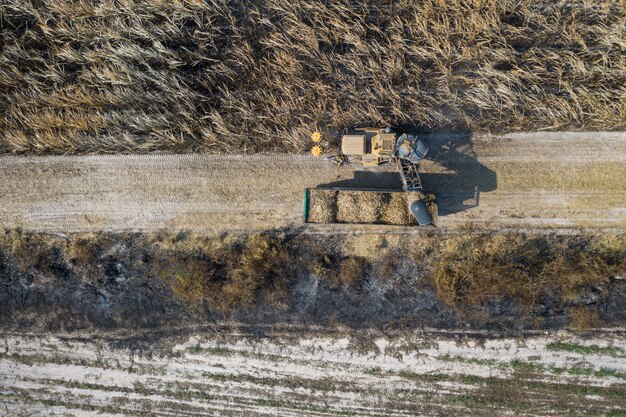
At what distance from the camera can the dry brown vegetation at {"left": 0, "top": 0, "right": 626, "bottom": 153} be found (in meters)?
8.08

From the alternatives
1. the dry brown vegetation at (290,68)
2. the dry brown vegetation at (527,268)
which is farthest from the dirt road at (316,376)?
the dry brown vegetation at (290,68)

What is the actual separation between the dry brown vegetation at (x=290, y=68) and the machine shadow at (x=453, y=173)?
12.7 inches

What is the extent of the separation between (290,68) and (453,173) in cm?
394

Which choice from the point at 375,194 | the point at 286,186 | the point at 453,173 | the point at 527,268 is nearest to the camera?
the point at 527,268

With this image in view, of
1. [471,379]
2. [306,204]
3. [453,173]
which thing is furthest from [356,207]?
[471,379]

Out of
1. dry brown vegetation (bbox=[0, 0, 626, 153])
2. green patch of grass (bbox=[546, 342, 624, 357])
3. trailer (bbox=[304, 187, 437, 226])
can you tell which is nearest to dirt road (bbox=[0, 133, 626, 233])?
trailer (bbox=[304, 187, 437, 226])

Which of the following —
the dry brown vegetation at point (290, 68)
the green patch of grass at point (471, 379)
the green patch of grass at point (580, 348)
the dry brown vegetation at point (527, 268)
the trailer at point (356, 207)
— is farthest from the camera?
the green patch of grass at point (471, 379)

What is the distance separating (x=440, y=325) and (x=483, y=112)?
443 centimetres

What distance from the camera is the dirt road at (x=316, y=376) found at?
27.8 feet

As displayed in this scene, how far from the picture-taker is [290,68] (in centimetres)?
827

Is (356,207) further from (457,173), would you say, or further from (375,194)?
(457,173)

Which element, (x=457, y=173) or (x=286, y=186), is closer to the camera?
(x=457, y=173)

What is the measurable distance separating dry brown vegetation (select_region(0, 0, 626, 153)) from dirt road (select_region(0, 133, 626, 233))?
1.46 ft

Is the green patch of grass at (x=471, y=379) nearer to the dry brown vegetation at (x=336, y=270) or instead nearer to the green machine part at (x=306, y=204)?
the dry brown vegetation at (x=336, y=270)
